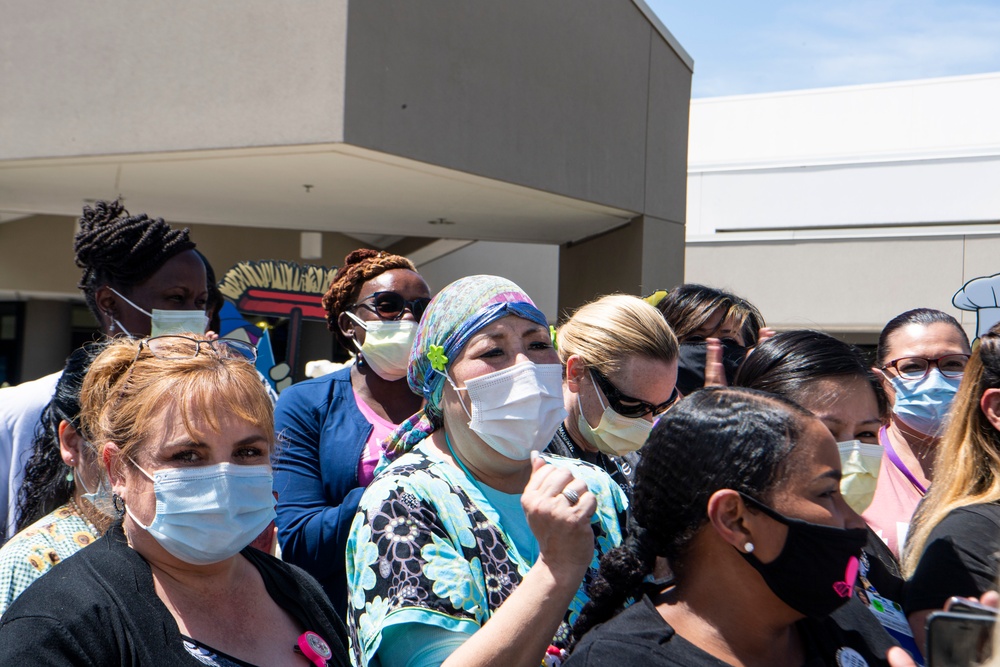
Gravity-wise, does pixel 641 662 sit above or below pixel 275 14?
below

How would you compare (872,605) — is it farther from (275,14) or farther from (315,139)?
(275,14)

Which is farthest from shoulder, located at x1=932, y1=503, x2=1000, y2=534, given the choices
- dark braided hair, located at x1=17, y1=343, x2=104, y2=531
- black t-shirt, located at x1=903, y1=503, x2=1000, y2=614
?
dark braided hair, located at x1=17, y1=343, x2=104, y2=531

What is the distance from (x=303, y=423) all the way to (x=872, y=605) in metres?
1.99

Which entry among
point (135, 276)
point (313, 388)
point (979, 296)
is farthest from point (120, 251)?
point (979, 296)

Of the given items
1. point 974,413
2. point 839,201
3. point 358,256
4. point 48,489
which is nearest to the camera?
point 48,489

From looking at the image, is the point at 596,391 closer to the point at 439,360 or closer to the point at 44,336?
the point at 439,360

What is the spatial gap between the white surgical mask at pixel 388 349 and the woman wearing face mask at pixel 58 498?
1.25m

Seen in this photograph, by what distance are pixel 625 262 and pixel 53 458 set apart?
879cm

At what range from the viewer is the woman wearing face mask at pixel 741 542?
73.5 inches

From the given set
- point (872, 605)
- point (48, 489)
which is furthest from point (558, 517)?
point (48, 489)

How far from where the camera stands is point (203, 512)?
2109 millimetres

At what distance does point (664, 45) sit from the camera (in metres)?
11.3

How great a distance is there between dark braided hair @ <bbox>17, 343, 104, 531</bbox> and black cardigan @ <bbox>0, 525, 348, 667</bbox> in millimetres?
622

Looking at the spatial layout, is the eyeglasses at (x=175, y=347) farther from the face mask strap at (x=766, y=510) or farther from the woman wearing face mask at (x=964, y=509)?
the woman wearing face mask at (x=964, y=509)
